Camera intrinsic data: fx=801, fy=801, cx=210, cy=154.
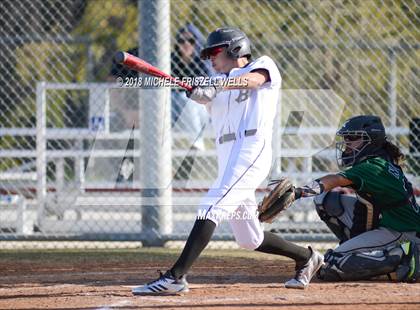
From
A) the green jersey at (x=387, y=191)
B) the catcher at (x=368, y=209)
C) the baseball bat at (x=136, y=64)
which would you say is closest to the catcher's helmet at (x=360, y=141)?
the catcher at (x=368, y=209)

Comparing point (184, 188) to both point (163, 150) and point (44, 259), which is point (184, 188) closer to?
point (163, 150)

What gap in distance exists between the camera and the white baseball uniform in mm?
4461

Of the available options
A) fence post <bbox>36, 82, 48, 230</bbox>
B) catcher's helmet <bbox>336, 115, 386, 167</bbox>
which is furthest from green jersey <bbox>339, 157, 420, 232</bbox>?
fence post <bbox>36, 82, 48, 230</bbox>

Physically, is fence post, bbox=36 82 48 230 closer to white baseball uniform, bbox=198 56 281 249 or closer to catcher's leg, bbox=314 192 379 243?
catcher's leg, bbox=314 192 379 243

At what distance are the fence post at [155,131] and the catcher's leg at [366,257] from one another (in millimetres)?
2348

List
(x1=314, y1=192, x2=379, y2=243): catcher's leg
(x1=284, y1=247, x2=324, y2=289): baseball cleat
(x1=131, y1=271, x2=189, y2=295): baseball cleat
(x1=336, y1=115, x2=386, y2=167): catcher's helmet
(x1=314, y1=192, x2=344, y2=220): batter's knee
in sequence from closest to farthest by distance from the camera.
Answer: (x1=131, y1=271, x2=189, y2=295): baseball cleat
(x1=284, y1=247, x2=324, y2=289): baseball cleat
(x1=336, y1=115, x2=386, y2=167): catcher's helmet
(x1=314, y1=192, x2=379, y2=243): catcher's leg
(x1=314, y1=192, x2=344, y2=220): batter's knee

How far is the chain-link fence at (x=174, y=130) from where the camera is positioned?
7.15 m

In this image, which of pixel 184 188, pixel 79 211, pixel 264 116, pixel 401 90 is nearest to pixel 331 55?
pixel 401 90

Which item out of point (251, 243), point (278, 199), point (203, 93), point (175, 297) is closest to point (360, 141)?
point (278, 199)

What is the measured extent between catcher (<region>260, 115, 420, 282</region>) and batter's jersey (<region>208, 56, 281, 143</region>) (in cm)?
38

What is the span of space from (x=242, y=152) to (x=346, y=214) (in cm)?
121

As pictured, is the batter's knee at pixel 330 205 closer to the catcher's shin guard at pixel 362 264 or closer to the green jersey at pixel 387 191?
the green jersey at pixel 387 191

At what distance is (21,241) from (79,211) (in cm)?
73

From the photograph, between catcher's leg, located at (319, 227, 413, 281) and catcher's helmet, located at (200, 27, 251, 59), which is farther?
catcher's leg, located at (319, 227, 413, 281)
